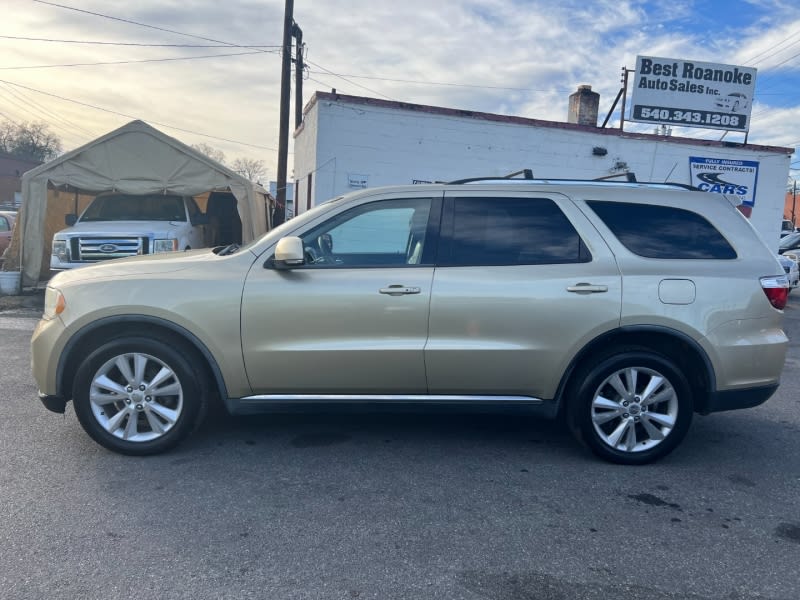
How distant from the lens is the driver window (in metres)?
4.13

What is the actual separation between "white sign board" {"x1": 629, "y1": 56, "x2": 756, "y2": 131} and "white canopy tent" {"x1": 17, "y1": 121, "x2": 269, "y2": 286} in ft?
36.1

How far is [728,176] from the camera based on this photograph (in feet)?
51.4

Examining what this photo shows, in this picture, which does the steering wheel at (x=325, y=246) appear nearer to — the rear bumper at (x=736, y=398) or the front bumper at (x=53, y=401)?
the front bumper at (x=53, y=401)

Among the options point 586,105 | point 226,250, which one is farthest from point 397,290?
point 586,105

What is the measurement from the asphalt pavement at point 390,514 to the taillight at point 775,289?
115cm

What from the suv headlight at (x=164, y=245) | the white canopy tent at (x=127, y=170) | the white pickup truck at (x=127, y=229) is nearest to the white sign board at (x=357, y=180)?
the white canopy tent at (x=127, y=170)

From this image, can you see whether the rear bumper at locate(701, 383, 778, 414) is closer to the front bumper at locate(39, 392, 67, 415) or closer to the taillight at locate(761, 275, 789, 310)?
the taillight at locate(761, 275, 789, 310)

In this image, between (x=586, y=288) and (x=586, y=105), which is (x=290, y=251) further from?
(x=586, y=105)

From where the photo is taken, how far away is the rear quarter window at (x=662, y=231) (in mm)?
4137

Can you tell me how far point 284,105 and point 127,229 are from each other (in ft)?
23.8

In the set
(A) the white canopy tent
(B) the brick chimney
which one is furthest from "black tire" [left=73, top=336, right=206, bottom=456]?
(B) the brick chimney

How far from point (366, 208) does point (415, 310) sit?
80cm

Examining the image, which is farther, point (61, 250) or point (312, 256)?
point (61, 250)

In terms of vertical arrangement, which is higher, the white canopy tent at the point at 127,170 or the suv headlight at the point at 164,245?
the white canopy tent at the point at 127,170
